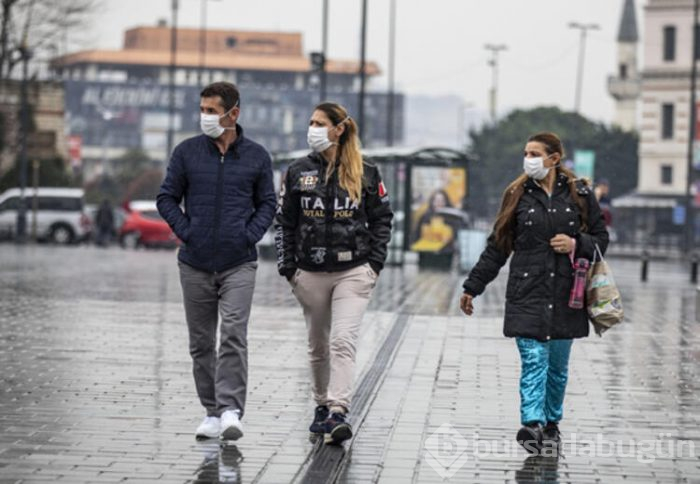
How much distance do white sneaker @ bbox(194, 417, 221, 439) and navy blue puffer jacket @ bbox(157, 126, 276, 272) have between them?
0.79 meters

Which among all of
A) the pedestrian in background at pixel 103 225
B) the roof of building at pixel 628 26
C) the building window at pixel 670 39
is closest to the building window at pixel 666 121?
the building window at pixel 670 39

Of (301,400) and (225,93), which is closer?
(225,93)

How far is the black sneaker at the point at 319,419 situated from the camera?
9133 mm

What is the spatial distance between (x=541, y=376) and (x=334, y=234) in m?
1.33

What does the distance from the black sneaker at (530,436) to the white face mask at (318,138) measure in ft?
6.02

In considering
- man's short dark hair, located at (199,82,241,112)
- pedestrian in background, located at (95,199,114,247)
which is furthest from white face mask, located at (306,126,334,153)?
pedestrian in background, located at (95,199,114,247)

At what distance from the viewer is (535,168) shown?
9062 mm

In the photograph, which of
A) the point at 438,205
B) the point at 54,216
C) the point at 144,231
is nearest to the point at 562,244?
the point at 438,205

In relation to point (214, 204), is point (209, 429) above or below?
below

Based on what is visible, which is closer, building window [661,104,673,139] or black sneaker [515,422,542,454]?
black sneaker [515,422,542,454]

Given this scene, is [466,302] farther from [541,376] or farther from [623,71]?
[623,71]

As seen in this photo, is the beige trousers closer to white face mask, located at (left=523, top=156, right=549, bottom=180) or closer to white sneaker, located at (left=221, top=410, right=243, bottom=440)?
white sneaker, located at (left=221, top=410, right=243, bottom=440)

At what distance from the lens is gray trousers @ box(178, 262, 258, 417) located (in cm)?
898

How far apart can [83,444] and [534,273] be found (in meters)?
2.51
